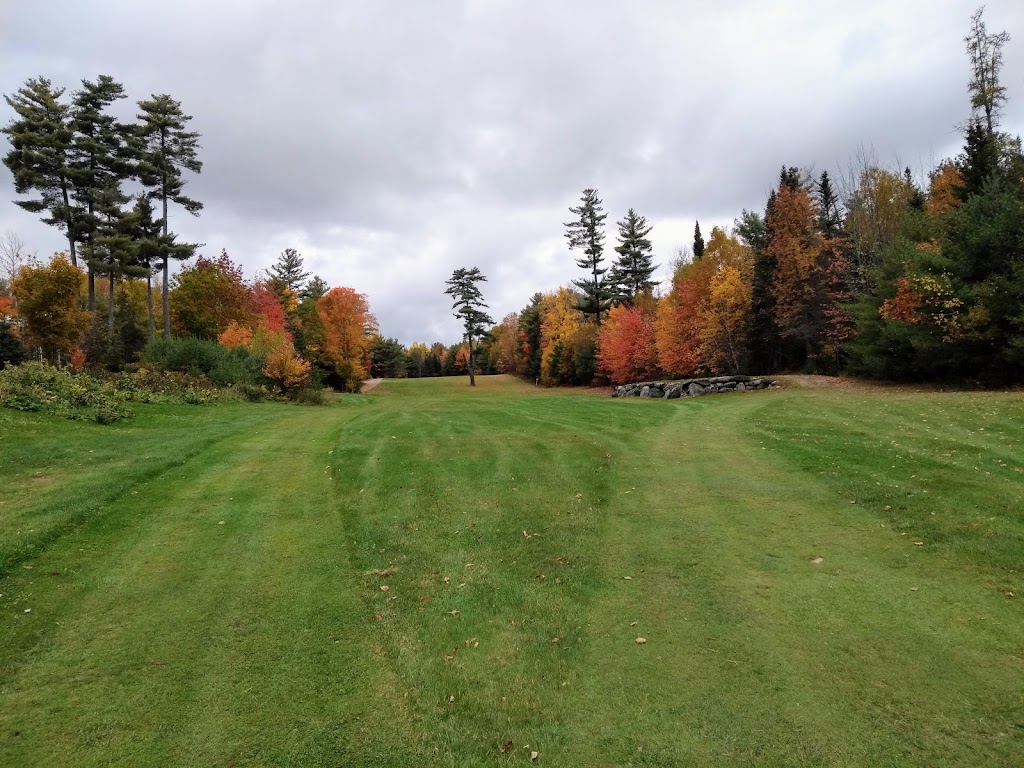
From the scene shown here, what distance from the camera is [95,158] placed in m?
29.4

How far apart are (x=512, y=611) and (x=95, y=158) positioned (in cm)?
3696

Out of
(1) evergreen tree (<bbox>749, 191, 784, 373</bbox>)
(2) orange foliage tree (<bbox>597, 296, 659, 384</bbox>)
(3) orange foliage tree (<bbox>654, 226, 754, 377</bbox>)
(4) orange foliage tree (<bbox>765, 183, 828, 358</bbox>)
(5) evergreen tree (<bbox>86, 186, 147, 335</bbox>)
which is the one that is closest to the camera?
(5) evergreen tree (<bbox>86, 186, 147, 335</bbox>)

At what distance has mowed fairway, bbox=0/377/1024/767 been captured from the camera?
3174mm

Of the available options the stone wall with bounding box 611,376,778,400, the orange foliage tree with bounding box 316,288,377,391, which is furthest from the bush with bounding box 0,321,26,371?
the stone wall with bounding box 611,376,778,400

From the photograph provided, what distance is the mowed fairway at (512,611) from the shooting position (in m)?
3.17

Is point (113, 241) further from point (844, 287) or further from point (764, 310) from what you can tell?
point (844, 287)

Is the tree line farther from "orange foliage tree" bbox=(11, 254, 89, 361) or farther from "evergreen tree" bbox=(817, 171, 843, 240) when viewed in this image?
"orange foliage tree" bbox=(11, 254, 89, 361)

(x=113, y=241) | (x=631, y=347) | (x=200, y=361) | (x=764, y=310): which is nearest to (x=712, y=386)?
(x=764, y=310)

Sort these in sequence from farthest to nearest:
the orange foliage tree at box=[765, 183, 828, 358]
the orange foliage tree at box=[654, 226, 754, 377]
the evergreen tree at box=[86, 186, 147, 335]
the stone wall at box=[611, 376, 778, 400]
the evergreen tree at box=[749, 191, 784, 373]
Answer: the evergreen tree at box=[749, 191, 784, 373] < the orange foliage tree at box=[654, 226, 754, 377] < the orange foliage tree at box=[765, 183, 828, 358] < the evergreen tree at box=[86, 186, 147, 335] < the stone wall at box=[611, 376, 778, 400]

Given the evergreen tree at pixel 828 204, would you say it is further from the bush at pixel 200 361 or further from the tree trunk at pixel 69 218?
the tree trunk at pixel 69 218

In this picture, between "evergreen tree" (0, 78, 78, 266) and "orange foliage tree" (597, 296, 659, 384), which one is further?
"orange foliage tree" (597, 296, 659, 384)

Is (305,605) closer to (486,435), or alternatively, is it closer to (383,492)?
(383,492)

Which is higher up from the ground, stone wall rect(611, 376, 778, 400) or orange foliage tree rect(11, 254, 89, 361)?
orange foliage tree rect(11, 254, 89, 361)

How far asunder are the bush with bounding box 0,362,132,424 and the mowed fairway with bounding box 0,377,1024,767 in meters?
3.31
